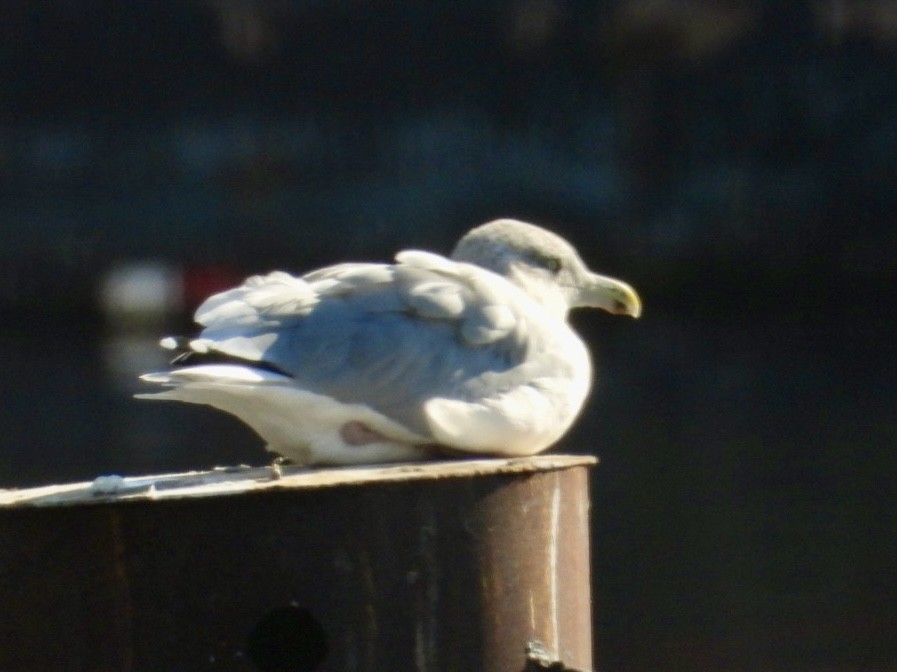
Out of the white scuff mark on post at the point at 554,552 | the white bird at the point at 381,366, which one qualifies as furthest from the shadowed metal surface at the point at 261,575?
the white bird at the point at 381,366

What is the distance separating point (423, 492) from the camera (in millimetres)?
2682

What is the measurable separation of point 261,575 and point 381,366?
59 centimetres

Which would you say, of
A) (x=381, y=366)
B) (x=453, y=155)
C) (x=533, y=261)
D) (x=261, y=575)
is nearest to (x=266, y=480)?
(x=261, y=575)

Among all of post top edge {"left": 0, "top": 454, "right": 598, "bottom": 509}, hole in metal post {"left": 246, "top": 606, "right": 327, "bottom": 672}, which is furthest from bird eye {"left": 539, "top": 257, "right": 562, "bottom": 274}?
hole in metal post {"left": 246, "top": 606, "right": 327, "bottom": 672}

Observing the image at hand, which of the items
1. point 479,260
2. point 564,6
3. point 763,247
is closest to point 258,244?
point 564,6

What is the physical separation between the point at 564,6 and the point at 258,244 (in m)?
3.92

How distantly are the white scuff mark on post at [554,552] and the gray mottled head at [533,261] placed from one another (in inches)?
32.2

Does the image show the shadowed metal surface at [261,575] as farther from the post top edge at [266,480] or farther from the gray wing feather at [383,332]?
the gray wing feather at [383,332]

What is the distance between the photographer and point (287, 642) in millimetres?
2668

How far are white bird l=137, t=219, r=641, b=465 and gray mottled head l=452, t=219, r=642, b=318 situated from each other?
261 millimetres

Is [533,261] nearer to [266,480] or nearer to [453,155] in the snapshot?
[266,480]

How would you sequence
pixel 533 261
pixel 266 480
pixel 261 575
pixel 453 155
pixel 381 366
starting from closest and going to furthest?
pixel 261 575 → pixel 266 480 → pixel 381 366 → pixel 533 261 → pixel 453 155

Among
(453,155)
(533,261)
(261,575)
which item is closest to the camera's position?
(261,575)

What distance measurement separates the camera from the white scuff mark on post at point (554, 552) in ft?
9.31
